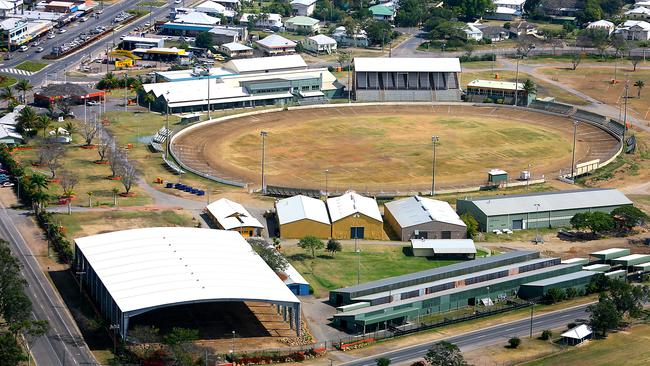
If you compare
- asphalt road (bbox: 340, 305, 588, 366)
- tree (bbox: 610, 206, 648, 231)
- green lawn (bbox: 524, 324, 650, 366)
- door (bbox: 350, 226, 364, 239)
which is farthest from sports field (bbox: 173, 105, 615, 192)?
green lawn (bbox: 524, 324, 650, 366)

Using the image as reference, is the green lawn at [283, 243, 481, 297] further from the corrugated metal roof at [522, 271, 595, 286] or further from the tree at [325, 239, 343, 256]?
the corrugated metal roof at [522, 271, 595, 286]

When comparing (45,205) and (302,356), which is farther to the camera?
(45,205)

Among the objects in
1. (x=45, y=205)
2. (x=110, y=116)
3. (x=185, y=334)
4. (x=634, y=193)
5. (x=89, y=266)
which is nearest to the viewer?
(x=185, y=334)

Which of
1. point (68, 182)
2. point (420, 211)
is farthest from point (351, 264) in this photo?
point (68, 182)

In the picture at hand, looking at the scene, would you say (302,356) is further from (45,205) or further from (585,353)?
(45,205)

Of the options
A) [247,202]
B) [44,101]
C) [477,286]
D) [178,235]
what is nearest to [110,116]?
[44,101]

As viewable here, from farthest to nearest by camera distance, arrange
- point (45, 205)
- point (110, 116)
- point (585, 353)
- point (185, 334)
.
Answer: point (110, 116) < point (45, 205) < point (585, 353) < point (185, 334)

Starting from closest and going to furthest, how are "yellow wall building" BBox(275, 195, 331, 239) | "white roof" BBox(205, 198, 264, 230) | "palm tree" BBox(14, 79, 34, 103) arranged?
"white roof" BBox(205, 198, 264, 230) → "yellow wall building" BBox(275, 195, 331, 239) → "palm tree" BBox(14, 79, 34, 103)
